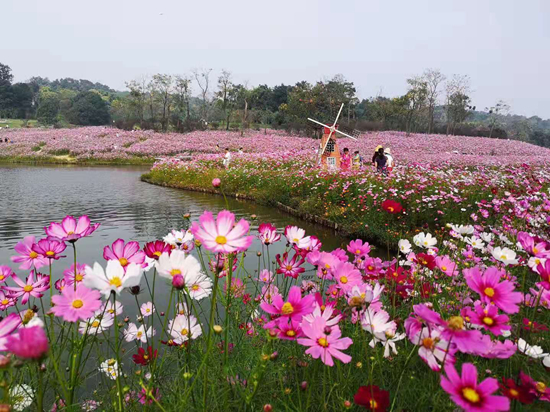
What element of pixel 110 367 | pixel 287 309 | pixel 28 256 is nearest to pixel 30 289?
pixel 28 256

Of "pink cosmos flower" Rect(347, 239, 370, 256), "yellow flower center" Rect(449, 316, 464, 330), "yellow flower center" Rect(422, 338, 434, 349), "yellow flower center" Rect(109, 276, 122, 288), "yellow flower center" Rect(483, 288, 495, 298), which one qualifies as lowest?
"pink cosmos flower" Rect(347, 239, 370, 256)

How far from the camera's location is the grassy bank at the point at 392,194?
6684 mm

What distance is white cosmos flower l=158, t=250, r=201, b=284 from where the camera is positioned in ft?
3.23

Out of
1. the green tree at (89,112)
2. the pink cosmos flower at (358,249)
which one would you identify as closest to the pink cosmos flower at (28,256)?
the pink cosmos flower at (358,249)

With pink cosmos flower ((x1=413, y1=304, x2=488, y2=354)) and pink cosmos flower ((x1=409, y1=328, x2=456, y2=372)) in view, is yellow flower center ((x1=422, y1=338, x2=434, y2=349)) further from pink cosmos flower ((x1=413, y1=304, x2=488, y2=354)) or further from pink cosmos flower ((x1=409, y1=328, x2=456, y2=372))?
pink cosmos flower ((x1=413, y1=304, x2=488, y2=354))

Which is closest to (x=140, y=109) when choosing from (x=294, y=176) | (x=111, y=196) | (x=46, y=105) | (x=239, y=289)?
(x=46, y=105)

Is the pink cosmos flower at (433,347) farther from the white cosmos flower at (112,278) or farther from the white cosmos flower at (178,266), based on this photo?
the white cosmos flower at (112,278)

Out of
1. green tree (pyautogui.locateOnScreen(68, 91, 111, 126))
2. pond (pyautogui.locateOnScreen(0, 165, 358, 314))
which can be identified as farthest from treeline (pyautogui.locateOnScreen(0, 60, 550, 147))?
pond (pyautogui.locateOnScreen(0, 165, 358, 314))

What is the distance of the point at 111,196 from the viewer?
1193 centimetres

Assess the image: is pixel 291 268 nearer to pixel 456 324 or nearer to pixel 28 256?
pixel 456 324

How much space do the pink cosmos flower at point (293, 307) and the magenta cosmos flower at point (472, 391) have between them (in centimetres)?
41

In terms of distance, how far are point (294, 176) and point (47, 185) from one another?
9967mm

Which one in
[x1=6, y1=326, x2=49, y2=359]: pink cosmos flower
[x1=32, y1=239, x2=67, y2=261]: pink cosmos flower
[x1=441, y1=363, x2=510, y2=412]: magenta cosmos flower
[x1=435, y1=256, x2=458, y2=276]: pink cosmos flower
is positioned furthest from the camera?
[x1=435, y1=256, x2=458, y2=276]: pink cosmos flower

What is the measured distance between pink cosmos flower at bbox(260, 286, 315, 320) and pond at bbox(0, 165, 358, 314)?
3571 millimetres
